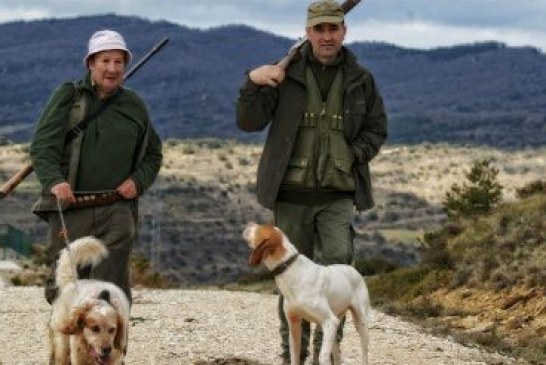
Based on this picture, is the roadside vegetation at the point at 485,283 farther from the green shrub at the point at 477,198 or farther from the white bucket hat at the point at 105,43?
the white bucket hat at the point at 105,43

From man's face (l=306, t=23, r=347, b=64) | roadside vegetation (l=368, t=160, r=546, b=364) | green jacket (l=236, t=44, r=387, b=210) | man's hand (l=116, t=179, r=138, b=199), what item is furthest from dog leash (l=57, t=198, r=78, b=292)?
roadside vegetation (l=368, t=160, r=546, b=364)

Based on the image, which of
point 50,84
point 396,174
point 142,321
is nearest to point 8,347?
point 142,321

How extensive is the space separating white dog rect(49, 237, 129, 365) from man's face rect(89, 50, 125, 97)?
1.09 metres

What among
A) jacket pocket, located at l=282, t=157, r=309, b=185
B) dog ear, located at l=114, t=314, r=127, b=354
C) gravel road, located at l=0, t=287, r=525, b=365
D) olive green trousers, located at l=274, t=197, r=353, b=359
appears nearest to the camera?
dog ear, located at l=114, t=314, r=127, b=354

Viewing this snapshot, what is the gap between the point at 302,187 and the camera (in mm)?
9945

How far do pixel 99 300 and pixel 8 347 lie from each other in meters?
6.10

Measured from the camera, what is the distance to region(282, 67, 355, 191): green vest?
9.80m

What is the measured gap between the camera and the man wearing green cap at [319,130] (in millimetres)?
9734

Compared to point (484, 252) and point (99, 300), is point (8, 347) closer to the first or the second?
point (99, 300)

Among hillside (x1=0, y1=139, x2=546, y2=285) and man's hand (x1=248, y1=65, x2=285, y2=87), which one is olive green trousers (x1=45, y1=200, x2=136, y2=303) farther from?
hillside (x1=0, y1=139, x2=546, y2=285)

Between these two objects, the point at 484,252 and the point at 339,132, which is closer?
the point at 339,132

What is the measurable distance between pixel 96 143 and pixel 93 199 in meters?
0.38

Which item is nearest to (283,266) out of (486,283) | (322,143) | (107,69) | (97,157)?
(322,143)

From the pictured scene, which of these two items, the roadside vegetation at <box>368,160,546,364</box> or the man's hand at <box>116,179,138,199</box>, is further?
the roadside vegetation at <box>368,160,546,364</box>
